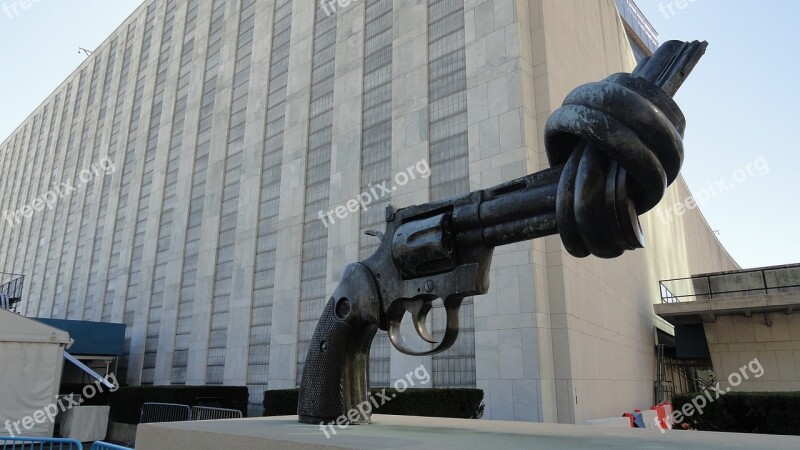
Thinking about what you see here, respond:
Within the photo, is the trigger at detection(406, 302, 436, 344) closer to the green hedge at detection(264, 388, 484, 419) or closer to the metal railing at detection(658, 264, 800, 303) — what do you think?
the green hedge at detection(264, 388, 484, 419)

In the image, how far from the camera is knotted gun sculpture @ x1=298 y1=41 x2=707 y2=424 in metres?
2.92

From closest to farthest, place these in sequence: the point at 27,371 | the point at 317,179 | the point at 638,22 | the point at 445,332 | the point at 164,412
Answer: the point at 445,332 → the point at 27,371 → the point at 164,412 → the point at 317,179 → the point at 638,22

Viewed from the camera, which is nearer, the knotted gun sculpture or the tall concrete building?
the knotted gun sculpture

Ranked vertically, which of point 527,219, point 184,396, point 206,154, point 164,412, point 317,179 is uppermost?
point 206,154

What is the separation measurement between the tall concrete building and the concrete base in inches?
304

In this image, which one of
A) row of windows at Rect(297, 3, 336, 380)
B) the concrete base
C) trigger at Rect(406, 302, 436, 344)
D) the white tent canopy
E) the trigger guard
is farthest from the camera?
row of windows at Rect(297, 3, 336, 380)

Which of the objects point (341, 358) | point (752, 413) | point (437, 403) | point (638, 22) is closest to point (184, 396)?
point (437, 403)

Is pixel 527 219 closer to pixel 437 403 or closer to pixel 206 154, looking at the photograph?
pixel 437 403

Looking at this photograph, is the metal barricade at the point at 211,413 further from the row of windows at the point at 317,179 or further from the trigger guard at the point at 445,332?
the trigger guard at the point at 445,332

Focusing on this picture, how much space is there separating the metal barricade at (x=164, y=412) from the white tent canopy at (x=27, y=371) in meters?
2.79

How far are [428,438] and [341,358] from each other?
131 cm

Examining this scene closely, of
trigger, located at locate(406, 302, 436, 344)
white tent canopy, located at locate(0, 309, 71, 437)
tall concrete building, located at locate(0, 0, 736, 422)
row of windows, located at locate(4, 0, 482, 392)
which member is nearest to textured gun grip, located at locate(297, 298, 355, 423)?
trigger, located at locate(406, 302, 436, 344)

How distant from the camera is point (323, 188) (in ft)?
61.4

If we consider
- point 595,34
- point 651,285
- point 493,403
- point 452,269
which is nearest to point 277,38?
point 595,34
